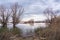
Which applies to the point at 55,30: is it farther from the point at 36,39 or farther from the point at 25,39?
the point at 25,39

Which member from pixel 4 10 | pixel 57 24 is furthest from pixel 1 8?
pixel 57 24

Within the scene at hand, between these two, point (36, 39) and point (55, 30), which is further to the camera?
point (36, 39)

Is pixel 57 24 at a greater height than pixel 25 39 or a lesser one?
greater

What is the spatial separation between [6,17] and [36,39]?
1033 cm

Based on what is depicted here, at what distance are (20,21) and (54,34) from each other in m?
14.2

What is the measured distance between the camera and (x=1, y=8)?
22859 millimetres

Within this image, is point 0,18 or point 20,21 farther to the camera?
point 20,21

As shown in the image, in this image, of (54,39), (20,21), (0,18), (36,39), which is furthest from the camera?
(20,21)

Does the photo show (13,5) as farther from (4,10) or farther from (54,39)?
(54,39)

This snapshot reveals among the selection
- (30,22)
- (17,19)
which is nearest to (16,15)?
(17,19)

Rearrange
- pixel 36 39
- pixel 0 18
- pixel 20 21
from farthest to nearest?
pixel 20 21
pixel 0 18
pixel 36 39

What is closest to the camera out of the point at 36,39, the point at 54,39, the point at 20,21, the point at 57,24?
the point at 54,39

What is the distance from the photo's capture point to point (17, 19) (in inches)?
947

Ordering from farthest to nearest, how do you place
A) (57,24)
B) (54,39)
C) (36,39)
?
1. (36,39)
2. (57,24)
3. (54,39)
